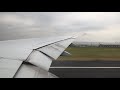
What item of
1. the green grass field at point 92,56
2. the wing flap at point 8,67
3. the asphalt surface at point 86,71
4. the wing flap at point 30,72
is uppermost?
the wing flap at point 8,67

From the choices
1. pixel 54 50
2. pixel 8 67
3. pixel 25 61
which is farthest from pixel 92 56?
pixel 8 67

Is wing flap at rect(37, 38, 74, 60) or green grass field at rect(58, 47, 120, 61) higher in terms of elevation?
wing flap at rect(37, 38, 74, 60)

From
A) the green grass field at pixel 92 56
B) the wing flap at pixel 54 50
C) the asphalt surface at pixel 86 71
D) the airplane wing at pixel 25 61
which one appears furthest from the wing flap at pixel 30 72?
the green grass field at pixel 92 56

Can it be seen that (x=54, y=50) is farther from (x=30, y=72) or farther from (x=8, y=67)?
(x=8, y=67)

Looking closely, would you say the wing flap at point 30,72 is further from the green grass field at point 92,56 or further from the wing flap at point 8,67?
the green grass field at point 92,56

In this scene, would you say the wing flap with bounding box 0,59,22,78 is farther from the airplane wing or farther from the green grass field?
the green grass field

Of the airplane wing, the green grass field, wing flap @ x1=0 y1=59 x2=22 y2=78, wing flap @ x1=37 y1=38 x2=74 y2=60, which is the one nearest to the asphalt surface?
the green grass field
